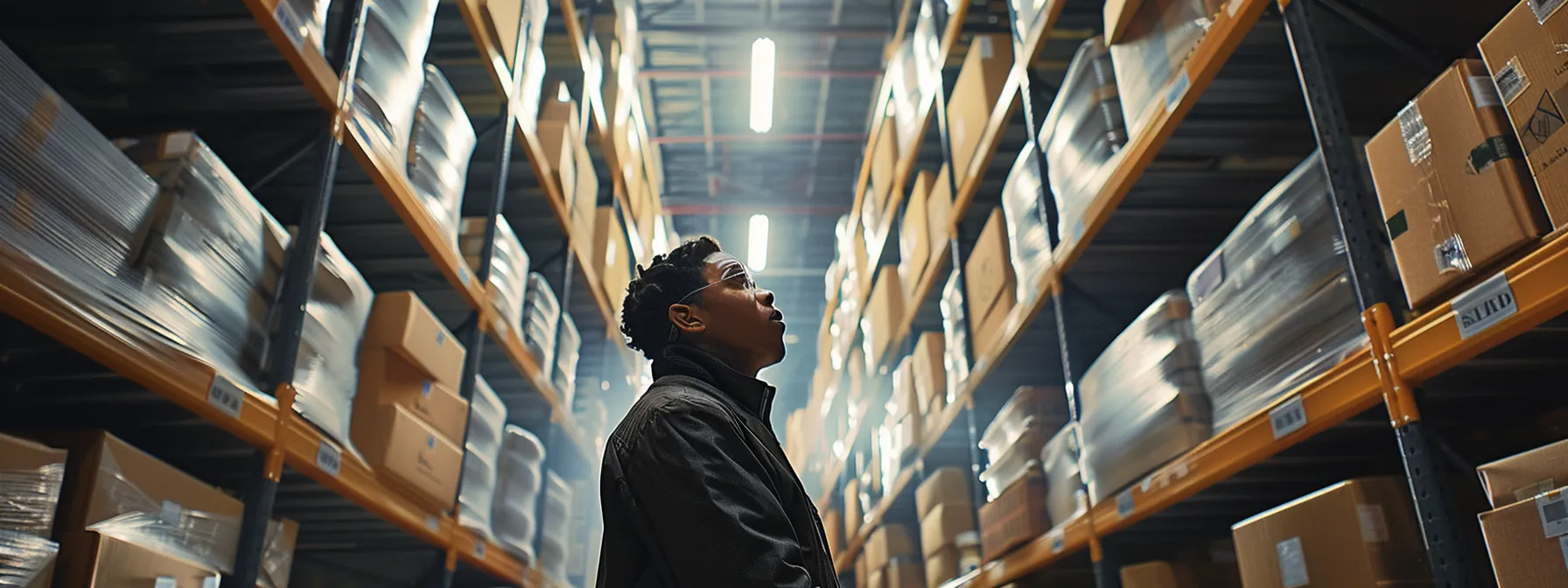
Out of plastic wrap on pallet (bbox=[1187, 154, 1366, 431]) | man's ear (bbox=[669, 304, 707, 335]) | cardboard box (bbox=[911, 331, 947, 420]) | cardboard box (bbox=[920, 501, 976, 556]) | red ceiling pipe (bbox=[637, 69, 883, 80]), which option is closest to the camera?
man's ear (bbox=[669, 304, 707, 335])

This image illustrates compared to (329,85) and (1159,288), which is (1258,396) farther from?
(329,85)

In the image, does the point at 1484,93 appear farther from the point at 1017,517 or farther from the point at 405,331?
the point at 405,331

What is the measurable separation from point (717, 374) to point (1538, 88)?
1.30 meters

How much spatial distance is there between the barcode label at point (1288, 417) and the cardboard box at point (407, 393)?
226 centimetres

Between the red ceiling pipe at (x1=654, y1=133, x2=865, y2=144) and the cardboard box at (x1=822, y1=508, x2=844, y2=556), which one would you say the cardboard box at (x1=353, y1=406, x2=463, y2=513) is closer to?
the cardboard box at (x1=822, y1=508, x2=844, y2=556)

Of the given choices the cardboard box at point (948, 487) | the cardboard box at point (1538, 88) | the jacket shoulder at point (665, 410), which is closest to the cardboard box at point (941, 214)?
the cardboard box at point (948, 487)

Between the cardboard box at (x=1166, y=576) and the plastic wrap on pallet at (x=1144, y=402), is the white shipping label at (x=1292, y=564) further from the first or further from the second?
the cardboard box at (x=1166, y=576)

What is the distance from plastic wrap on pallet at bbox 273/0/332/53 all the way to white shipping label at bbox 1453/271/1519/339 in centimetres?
234

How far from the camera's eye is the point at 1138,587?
276 centimetres

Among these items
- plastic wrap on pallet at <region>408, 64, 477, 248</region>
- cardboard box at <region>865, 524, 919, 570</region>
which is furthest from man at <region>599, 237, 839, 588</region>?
cardboard box at <region>865, 524, 919, 570</region>

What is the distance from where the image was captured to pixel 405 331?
116 inches

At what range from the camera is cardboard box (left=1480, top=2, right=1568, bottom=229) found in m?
1.45

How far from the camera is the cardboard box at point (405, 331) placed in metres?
2.93

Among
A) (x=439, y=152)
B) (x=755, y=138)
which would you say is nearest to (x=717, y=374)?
(x=439, y=152)
